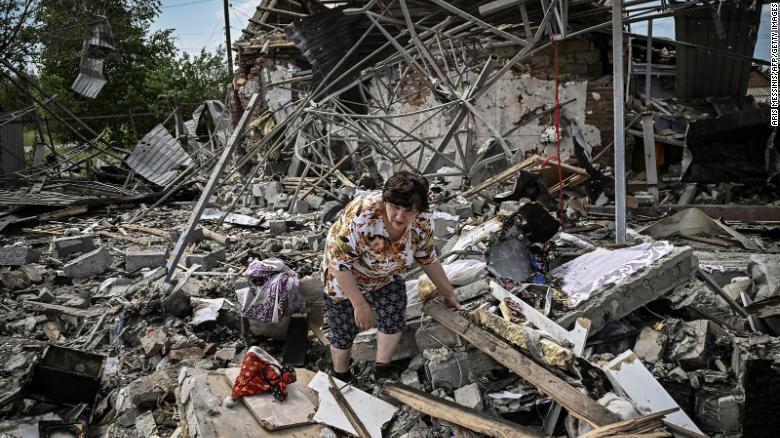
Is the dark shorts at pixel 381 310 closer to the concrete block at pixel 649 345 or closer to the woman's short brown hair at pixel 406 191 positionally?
the woman's short brown hair at pixel 406 191

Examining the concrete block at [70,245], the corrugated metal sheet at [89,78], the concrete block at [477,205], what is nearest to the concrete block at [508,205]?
the concrete block at [477,205]

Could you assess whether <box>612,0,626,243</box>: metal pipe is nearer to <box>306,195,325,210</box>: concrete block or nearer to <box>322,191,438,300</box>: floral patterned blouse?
<box>322,191,438,300</box>: floral patterned blouse

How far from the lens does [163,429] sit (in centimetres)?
308

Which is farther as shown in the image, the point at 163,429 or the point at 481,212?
the point at 481,212

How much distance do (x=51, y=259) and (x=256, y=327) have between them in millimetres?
3962

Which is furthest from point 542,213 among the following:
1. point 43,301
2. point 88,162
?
point 88,162

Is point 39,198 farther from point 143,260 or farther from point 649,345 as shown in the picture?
point 649,345

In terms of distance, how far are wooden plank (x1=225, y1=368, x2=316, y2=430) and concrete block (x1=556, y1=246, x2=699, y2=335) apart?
165cm

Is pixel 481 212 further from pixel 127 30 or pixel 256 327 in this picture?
pixel 127 30

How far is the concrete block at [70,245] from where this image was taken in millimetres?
6777

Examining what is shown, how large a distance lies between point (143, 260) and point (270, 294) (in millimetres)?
2939

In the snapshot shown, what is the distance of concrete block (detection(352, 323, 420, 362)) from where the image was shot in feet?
11.5

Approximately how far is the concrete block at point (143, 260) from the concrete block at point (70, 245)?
133 centimetres

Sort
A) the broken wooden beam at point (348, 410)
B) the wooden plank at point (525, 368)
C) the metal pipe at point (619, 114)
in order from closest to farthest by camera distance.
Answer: the wooden plank at point (525, 368), the broken wooden beam at point (348, 410), the metal pipe at point (619, 114)
